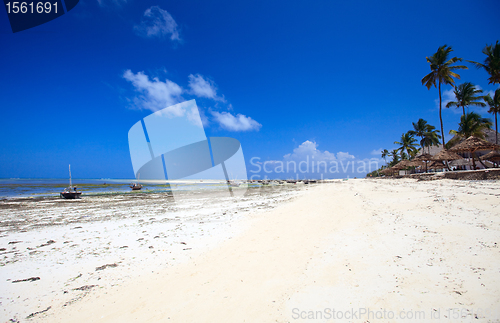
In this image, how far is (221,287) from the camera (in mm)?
3545

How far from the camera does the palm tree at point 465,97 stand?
31.5 metres

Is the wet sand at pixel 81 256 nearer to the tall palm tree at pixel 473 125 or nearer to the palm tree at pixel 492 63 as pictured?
the palm tree at pixel 492 63

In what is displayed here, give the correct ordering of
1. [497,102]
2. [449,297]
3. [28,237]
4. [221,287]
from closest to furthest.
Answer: [449,297] < [221,287] < [28,237] < [497,102]

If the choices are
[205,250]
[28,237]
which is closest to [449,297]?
[205,250]

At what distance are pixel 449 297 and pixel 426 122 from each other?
65.0 m

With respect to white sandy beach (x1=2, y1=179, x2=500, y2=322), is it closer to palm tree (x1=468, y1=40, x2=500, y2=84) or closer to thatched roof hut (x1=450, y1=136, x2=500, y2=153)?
thatched roof hut (x1=450, y1=136, x2=500, y2=153)

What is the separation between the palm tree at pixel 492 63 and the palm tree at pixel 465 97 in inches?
315

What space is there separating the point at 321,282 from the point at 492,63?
38.8 meters

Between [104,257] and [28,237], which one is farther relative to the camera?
[28,237]

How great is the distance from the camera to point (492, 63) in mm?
24531

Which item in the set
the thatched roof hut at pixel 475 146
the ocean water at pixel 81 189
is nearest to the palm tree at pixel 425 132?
the thatched roof hut at pixel 475 146

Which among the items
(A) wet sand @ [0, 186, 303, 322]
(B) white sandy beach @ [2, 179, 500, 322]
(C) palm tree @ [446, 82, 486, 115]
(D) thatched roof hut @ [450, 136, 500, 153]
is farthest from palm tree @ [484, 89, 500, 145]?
(A) wet sand @ [0, 186, 303, 322]

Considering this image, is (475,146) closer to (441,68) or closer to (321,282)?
(441,68)

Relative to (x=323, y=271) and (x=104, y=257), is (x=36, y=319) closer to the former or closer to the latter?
(x=104, y=257)
